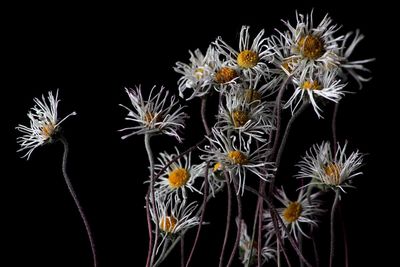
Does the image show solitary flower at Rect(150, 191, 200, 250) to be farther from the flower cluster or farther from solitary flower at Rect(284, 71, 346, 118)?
solitary flower at Rect(284, 71, 346, 118)

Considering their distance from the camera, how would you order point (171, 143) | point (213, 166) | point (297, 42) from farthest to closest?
point (171, 143), point (213, 166), point (297, 42)

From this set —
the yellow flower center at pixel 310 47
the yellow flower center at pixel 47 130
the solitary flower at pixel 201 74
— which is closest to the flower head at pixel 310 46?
the yellow flower center at pixel 310 47

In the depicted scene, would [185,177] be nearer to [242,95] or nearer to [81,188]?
[242,95]

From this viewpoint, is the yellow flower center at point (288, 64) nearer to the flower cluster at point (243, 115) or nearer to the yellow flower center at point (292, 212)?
the flower cluster at point (243, 115)

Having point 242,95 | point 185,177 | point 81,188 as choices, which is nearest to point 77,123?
point 81,188

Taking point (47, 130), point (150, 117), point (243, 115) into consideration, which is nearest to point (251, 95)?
point (243, 115)

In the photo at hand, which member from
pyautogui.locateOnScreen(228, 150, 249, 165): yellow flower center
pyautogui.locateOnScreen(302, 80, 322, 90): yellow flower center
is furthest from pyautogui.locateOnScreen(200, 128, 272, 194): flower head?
pyautogui.locateOnScreen(302, 80, 322, 90): yellow flower center
